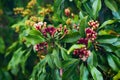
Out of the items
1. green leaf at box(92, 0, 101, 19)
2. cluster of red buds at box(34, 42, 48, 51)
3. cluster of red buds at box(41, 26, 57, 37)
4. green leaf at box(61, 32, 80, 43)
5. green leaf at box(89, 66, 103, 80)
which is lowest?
green leaf at box(89, 66, 103, 80)

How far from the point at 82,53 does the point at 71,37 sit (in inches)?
4.3

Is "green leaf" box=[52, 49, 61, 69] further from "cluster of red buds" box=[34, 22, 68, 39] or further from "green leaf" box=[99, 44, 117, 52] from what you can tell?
"green leaf" box=[99, 44, 117, 52]

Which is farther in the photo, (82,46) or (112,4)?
(112,4)

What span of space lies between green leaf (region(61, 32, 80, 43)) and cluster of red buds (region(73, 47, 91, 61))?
6 cm

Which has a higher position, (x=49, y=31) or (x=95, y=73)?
(x=49, y=31)

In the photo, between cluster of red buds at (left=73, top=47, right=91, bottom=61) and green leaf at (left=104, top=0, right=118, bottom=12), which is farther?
green leaf at (left=104, top=0, right=118, bottom=12)

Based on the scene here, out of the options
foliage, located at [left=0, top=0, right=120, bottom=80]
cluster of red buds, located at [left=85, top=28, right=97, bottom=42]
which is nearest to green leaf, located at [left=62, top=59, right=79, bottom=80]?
foliage, located at [left=0, top=0, right=120, bottom=80]

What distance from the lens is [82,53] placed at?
1.76 m

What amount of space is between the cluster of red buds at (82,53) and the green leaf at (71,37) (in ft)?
0.21

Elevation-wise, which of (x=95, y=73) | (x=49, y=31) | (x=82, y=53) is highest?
(x=49, y=31)

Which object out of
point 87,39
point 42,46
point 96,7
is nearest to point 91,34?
point 87,39

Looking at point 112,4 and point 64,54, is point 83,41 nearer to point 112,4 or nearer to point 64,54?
point 64,54

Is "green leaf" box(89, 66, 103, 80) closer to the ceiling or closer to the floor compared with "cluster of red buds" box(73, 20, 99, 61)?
closer to the floor

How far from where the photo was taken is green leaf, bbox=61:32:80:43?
1800 millimetres
